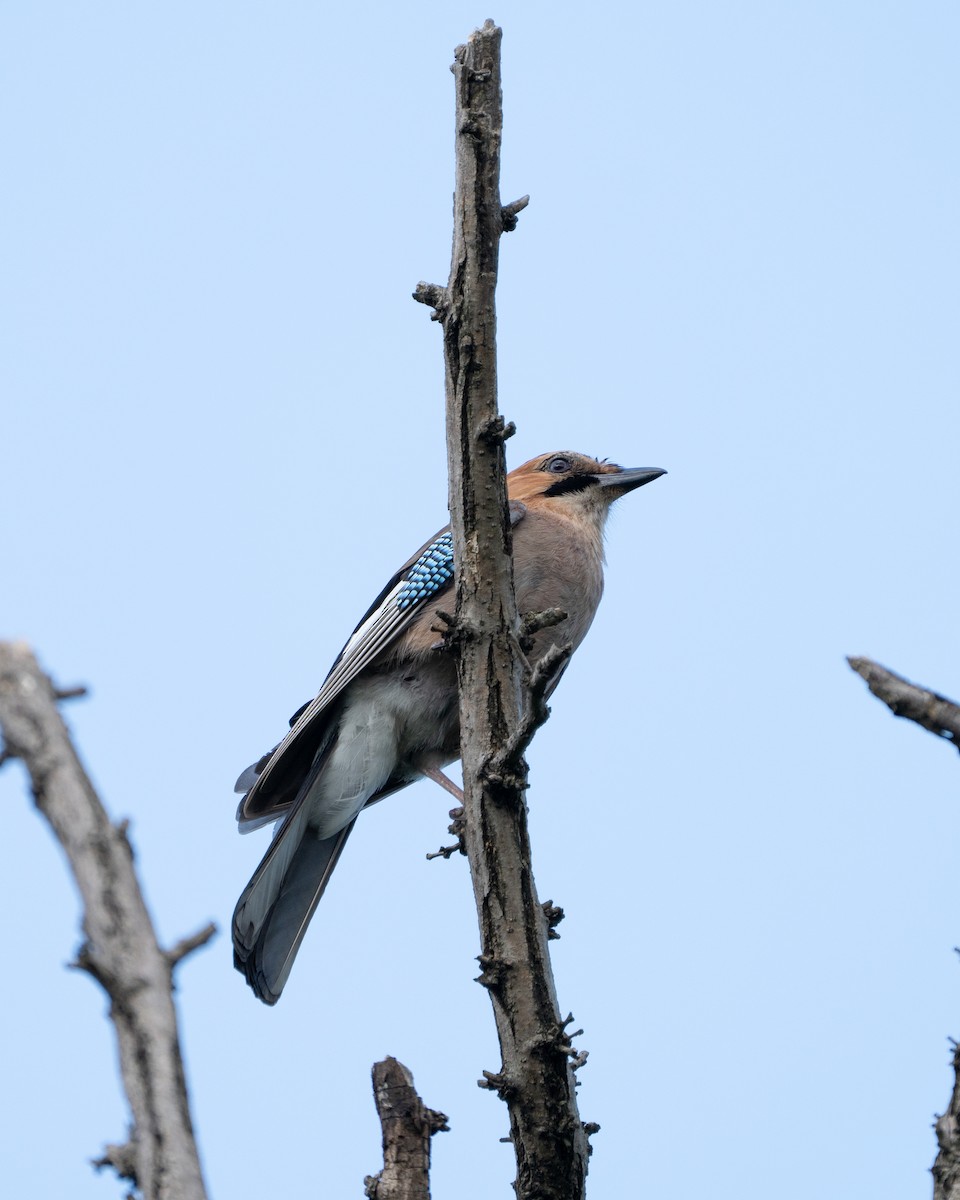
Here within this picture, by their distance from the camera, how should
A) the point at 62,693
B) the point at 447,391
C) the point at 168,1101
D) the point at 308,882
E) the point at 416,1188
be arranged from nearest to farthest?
the point at 168,1101 → the point at 62,693 → the point at 416,1188 → the point at 447,391 → the point at 308,882

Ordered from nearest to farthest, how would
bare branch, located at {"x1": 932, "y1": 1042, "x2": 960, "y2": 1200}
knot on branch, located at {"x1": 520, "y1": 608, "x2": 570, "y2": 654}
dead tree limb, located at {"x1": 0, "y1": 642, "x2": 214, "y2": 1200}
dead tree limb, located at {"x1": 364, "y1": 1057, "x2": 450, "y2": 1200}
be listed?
dead tree limb, located at {"x1": 0, "y1": 642, "x2": 214, "y2": 1200} → bare branch, located at {"x1": 932, "y1": 1042, "x2": 960, "y2": 1200} → dead tree limb, located at {"x1": 364, "y1": 1057, "x2": 450, "y2": 1200} → knot on branch, located at {"x1": 520, "y1": 608, "x2": 570, "y2": 654}

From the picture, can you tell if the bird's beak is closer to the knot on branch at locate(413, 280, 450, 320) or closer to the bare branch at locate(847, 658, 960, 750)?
the knot on branch at locate(413, 280, 450, 320)

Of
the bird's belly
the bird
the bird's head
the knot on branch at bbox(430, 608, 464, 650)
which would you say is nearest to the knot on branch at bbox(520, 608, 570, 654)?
the knot on branch at bbox(430, 608, 464, 650)

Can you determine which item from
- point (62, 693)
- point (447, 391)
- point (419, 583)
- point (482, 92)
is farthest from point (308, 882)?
point (62, 693)

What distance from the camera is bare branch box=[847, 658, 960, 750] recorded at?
3.02 metres

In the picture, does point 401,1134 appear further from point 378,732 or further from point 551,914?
point 378,732

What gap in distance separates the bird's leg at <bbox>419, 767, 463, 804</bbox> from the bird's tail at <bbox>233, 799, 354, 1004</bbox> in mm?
443

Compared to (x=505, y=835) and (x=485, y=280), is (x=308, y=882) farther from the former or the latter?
(x=485, y=280)

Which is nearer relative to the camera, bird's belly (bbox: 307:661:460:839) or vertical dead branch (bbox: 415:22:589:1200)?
vertical dead branch (bbox: 415:22:589:1200)

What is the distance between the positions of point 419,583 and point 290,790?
4.04ft

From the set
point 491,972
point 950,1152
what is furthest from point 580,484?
point 950,1152

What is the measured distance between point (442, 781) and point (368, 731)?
42 cm

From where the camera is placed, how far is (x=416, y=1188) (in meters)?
4.32

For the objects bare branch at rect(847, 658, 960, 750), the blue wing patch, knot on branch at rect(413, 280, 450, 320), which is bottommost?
bare branch at rect(847, 658, 960, 750)
